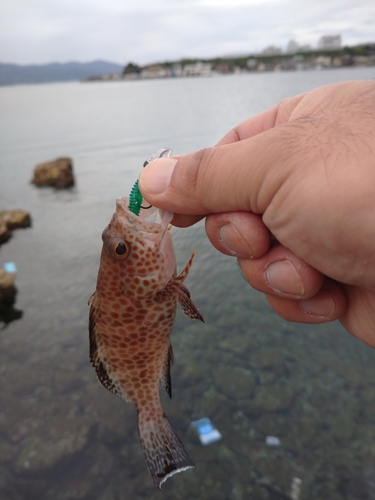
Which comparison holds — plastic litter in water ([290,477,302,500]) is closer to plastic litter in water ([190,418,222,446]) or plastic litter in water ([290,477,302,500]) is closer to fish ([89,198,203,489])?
plastic litter in water ([190,418,222,446])

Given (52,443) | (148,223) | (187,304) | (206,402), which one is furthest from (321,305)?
(52,443)

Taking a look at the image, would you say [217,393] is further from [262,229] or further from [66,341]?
[262,229]

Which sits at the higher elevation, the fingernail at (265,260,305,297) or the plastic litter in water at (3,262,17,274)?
the fingernail at (265,260,305,297)

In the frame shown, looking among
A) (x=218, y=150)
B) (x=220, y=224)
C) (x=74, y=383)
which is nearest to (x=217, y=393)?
(x=74, y=383)

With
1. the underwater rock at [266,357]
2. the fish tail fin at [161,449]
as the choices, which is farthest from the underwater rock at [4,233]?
the fish tail fin at [161,449]

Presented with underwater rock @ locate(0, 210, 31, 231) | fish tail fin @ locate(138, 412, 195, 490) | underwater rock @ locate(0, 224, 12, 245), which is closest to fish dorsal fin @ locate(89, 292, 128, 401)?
fish tail fin @ locate(138, 412, 195, 490)

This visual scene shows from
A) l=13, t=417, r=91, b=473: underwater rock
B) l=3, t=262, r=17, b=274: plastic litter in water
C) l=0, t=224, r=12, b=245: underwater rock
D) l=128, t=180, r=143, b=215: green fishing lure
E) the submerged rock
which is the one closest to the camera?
l=128, t=180, r=143, b=215: green fishing lure
